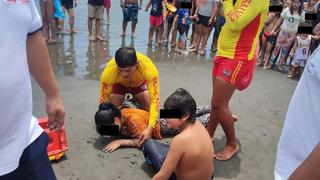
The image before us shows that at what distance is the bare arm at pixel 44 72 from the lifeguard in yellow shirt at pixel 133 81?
4.77 ft

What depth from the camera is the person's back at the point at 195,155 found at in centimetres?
249

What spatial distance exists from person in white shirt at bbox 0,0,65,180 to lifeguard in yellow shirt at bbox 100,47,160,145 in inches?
61.4

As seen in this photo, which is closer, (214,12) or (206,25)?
(214,12)

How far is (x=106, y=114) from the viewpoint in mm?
3564

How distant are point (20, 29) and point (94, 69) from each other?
178 inches

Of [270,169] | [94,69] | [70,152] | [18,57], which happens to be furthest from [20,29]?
[94,69]

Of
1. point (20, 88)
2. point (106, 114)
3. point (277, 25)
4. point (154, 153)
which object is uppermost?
point (20, 88)

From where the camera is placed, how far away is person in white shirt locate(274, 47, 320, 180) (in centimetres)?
98

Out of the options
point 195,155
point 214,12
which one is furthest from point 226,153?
point 214,12

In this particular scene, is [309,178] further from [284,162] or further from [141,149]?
[141,149]

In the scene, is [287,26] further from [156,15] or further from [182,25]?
[156,15]

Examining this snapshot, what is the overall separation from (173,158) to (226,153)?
1.14m

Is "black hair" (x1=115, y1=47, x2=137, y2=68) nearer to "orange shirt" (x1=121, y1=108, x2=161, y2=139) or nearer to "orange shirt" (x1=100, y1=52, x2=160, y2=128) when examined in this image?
"orange shirt" (x1=100, y1=52, x2=160, y2=128)

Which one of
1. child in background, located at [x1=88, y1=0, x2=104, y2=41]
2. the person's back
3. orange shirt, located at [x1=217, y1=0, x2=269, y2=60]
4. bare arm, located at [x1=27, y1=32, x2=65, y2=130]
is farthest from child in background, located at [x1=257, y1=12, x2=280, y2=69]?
bare arm, located at [x1=27, y1=32, x2=65, y2=130]
